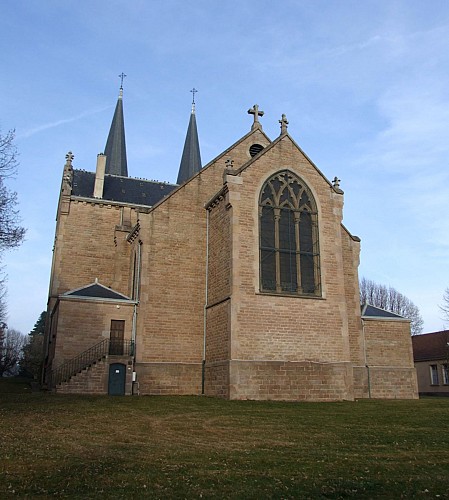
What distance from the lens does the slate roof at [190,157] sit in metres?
49.0

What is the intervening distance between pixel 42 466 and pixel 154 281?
17680 millimetres

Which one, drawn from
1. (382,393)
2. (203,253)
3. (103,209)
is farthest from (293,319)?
(103,209)

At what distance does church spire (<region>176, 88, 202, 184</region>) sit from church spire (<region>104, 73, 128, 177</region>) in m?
6.17

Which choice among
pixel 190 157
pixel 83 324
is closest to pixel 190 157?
pixel 190 157

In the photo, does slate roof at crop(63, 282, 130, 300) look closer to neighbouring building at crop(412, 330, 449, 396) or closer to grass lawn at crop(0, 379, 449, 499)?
grass lawn at crop(0, 379, 449, 499)

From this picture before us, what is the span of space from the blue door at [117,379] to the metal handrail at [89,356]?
0.85m

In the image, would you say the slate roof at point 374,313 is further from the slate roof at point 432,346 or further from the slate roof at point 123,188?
the slate roof at point 432,346

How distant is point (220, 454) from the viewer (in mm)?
9062

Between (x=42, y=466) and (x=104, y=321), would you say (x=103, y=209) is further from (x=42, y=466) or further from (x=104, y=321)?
(x=42, y=466)

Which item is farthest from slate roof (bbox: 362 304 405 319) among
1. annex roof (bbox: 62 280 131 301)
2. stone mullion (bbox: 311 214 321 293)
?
annex roof (bbox: 62 280 131 301)

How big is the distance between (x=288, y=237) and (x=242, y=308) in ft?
15.4

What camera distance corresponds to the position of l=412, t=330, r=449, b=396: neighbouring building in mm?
47562

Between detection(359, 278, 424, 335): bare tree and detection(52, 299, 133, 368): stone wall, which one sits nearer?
detection(52, 299, 133, 368): stone wall

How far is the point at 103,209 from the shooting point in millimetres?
33281
